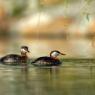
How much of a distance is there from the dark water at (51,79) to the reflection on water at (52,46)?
4.92 feet

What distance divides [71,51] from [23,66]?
92.9 inches

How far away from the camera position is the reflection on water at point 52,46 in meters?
14.8

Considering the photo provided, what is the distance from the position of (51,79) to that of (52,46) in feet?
17.2

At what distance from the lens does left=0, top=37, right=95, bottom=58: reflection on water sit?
14828 millimetres

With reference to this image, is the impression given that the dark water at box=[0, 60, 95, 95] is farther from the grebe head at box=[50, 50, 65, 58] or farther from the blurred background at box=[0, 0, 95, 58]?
the blurred background at box=[0, 0, 95, 58]

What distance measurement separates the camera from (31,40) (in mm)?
17516

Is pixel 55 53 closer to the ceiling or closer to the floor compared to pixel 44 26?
closer to the floor

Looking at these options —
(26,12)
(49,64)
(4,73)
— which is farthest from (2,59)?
(26,12)

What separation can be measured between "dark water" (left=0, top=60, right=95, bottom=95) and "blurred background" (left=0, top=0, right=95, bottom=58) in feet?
10.9

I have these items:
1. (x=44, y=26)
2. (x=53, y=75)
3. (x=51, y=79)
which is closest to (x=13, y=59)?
(x=53, y=75)

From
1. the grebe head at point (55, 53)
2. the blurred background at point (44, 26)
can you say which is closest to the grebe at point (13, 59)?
the grebe head at point (55, 53)

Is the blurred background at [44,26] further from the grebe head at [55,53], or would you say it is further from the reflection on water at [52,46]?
the grebe head at [55,53]

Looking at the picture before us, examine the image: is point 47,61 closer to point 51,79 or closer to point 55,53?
point 55,53

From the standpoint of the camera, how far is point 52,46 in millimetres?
16219
